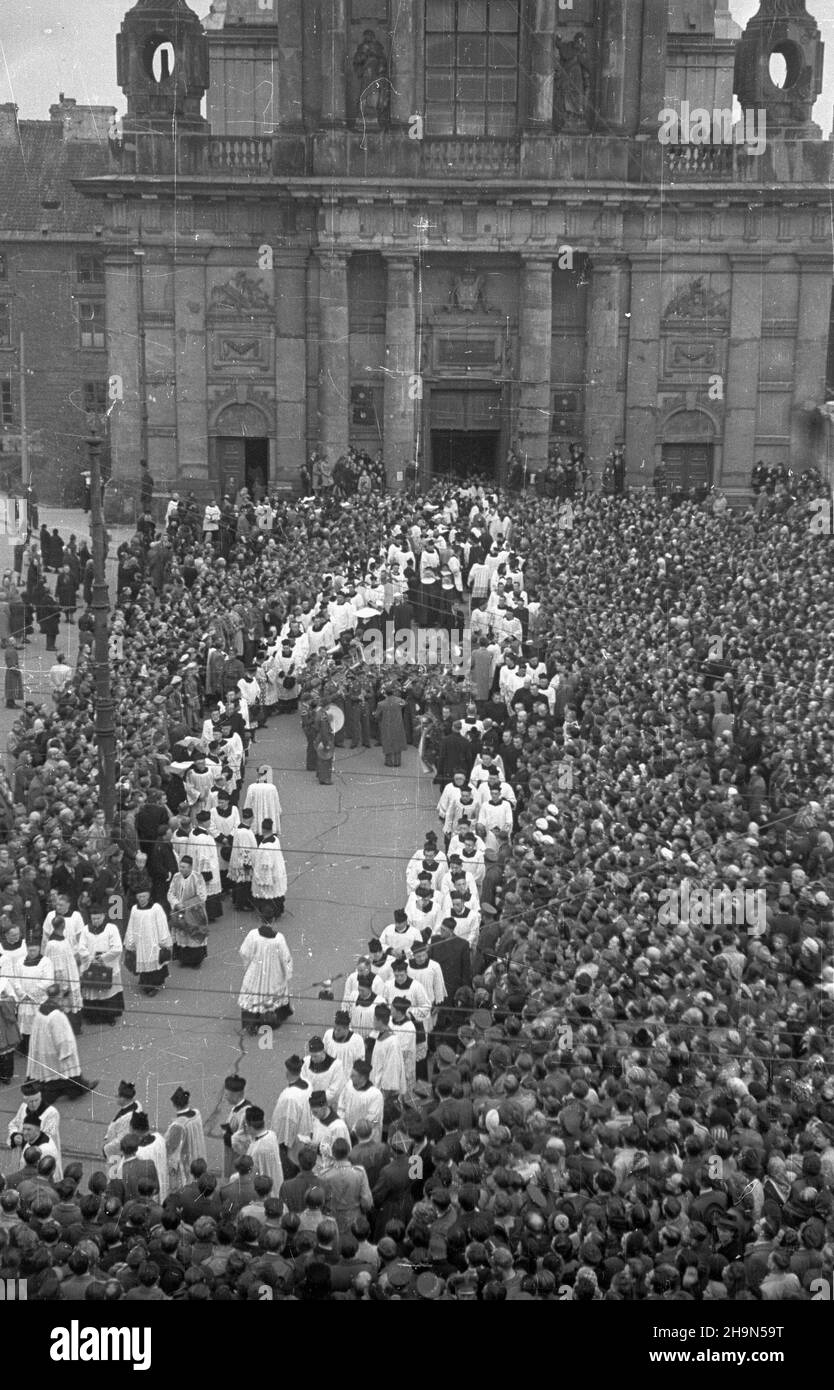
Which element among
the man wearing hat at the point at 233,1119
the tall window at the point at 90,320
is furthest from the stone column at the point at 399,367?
the man wearing hat at the point at 233,1119

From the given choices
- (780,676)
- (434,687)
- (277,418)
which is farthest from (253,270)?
(780,676)

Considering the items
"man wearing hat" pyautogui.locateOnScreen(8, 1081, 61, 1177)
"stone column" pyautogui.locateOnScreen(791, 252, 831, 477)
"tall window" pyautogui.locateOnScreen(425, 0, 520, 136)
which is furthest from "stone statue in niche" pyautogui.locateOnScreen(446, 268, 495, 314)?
"man wearing hat" pyautogui.locateOnScreen(8, 1081, 61, 1177)

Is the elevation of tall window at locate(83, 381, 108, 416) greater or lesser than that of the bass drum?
greater

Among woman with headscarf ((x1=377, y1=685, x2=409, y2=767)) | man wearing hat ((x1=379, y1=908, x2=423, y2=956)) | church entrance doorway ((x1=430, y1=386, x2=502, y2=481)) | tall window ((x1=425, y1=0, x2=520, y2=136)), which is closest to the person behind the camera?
man wearing hat ((x1=379, y1=908, x2=423, y2=956))

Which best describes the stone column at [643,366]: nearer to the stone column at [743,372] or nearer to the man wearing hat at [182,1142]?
the stone column at [743,372]

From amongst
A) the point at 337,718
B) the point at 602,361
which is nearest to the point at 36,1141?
the point at 337,718

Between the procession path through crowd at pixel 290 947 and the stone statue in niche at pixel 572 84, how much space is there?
2058cm

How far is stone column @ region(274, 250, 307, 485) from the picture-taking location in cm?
4319

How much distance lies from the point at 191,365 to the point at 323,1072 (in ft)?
102

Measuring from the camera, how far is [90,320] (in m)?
53.7

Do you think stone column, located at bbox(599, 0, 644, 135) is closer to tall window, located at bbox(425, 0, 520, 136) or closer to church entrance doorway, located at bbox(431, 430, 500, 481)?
tall window, located at bbox(425, 0, 520, 136)

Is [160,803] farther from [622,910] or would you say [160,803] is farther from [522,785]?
[622,910]

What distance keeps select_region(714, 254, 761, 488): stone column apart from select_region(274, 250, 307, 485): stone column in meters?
10.9

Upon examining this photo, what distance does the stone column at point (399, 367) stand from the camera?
4238 centimetres
